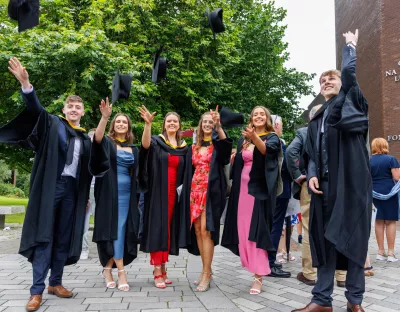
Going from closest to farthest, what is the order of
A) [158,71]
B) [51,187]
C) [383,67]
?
[51,187] < [158,71] < [383,67]

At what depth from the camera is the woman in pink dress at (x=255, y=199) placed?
4137mm

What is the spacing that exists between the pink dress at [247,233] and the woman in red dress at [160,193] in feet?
2.61

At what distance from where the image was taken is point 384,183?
20.9 ft

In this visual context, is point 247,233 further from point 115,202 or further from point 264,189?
point 115,202

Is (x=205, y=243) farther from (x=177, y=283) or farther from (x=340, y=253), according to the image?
(x=340, y=253)

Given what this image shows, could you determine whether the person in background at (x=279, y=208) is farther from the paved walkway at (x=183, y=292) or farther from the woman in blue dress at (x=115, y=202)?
the woman in blue dress at (x=115, y=202)

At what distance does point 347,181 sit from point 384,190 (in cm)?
353

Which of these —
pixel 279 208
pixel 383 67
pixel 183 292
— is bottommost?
pixel 183 292

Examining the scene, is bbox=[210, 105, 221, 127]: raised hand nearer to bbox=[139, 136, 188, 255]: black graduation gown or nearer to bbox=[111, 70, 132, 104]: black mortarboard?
bbox=[139, 136, 188, 255]: black graduation gown

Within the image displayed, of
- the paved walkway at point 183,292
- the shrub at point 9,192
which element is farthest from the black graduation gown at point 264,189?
the shrub at point 9,192

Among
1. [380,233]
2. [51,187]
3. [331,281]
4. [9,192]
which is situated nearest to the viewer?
Answer: [331,281]

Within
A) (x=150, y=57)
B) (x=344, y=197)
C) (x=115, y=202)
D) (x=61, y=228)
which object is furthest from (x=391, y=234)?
(x=150, y=57)

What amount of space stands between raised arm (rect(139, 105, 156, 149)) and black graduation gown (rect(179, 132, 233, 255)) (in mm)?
682

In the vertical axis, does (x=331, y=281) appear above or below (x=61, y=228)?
below
